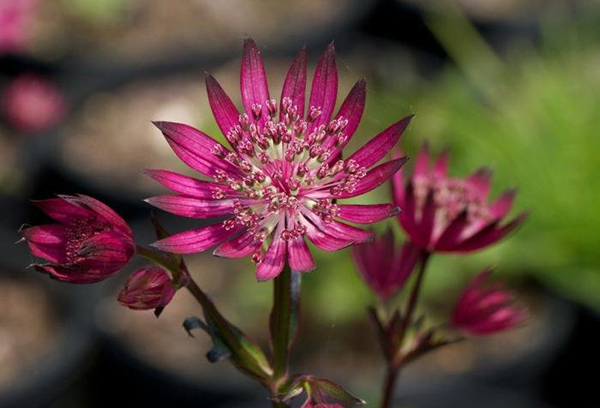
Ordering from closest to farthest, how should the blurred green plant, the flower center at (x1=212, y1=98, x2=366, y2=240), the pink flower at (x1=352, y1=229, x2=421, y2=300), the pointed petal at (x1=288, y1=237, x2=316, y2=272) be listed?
the pointed petal at (x1=288, y1=237, x2=316, y2=272)
the flower center at (x1=212, y1=98, x2=366, y2=240)
the pink flower at (x1=352, y1=229, x2=421, y2=300)
the blurred green plant

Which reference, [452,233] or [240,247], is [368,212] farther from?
[452,233]

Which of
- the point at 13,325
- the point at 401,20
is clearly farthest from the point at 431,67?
the point at 13,325

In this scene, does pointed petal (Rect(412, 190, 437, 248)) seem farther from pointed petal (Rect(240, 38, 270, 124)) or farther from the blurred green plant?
the blurred green plant

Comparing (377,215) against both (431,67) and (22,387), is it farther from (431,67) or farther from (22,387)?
(431,67)

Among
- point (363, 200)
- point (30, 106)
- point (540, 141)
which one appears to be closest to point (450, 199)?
point (363, 200)

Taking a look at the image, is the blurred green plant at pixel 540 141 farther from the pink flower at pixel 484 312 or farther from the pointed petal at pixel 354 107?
the pointed petal at pixel 354 107

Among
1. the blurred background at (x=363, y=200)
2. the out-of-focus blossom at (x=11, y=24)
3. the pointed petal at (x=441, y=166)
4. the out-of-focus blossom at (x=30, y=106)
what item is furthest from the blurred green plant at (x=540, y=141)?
the pointed petal at (x=441, y=166)

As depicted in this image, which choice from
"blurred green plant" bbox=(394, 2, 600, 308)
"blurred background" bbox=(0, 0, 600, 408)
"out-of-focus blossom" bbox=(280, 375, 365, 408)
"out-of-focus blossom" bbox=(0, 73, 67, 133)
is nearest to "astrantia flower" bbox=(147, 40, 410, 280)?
"out-of-focus blossom" bbox=(280, 375, 365, 408)
